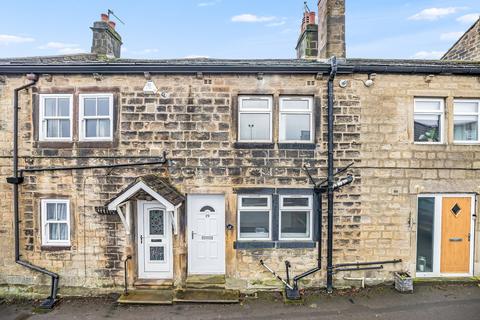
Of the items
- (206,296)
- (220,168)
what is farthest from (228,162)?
(206,296)

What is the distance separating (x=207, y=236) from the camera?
802 centimetres

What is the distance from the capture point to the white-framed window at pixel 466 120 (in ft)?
26.5

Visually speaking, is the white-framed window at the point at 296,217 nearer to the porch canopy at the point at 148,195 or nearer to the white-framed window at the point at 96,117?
the porch canopy at the point at 148,195

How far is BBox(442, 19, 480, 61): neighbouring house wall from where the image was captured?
9453 millimetres

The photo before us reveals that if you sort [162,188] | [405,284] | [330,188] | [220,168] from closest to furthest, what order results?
[162,188] < [405,284] < [330,188] < [220,168]

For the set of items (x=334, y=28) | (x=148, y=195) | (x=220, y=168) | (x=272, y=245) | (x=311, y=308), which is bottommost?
(x=311, y=308)

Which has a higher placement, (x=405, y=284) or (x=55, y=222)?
(x=55, y=222)

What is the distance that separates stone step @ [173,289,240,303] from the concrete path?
5.6 inches

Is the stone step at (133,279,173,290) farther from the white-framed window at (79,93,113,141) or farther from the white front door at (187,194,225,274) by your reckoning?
Answer: the white-framed window at (79,93,113,141)

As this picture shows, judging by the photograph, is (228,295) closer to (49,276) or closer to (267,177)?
(267,177)

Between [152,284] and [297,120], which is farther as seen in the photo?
[297,120]

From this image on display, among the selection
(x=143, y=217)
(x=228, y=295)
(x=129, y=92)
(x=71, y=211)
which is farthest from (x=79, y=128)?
(x=228, y=295)

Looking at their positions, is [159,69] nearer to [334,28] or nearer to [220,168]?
[220,168]

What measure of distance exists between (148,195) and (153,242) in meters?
1.51
